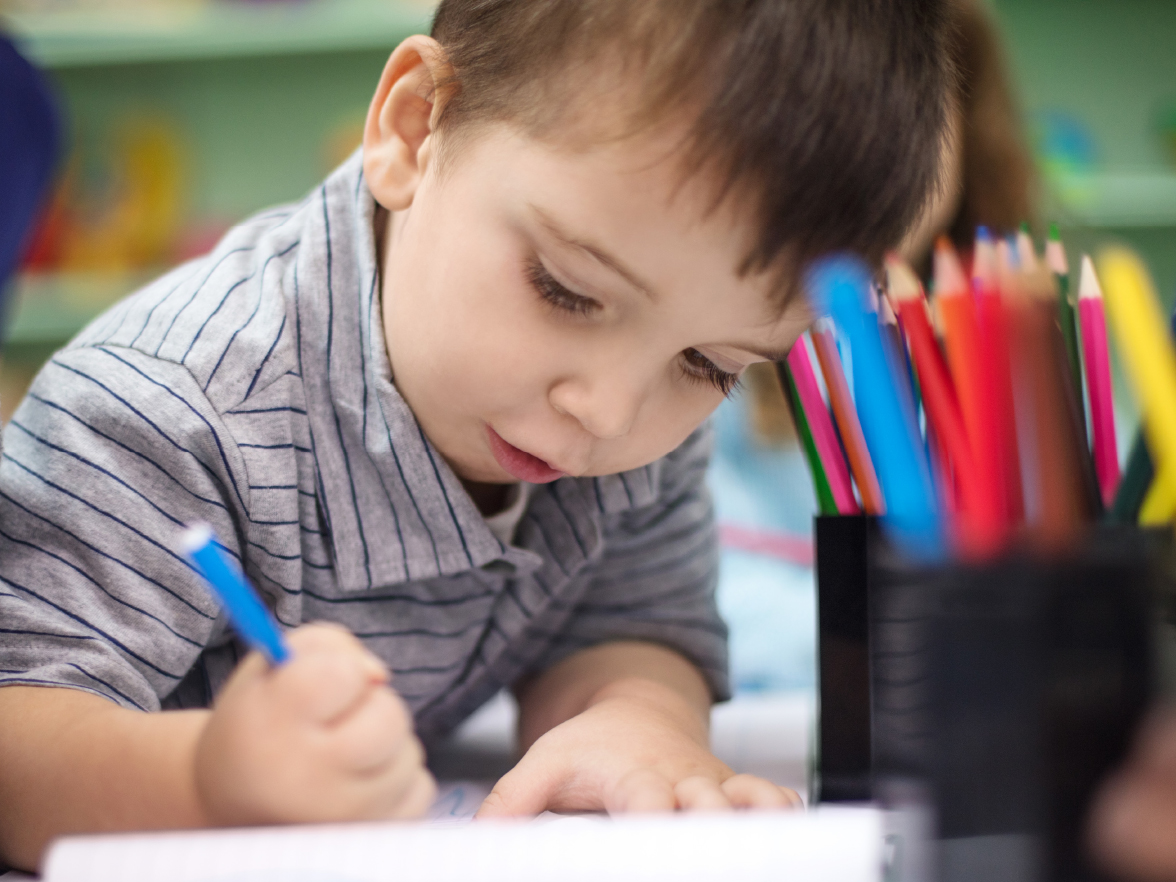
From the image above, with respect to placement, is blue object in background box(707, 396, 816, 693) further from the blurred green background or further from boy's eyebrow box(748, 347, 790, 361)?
the blurred green background

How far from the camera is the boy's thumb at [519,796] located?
0.32m

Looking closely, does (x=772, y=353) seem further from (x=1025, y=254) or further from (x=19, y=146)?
(x=19, y=146)

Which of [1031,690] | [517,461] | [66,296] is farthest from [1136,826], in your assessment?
[66,296]

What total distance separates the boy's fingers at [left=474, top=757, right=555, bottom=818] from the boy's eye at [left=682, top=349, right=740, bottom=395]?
14 centimetres

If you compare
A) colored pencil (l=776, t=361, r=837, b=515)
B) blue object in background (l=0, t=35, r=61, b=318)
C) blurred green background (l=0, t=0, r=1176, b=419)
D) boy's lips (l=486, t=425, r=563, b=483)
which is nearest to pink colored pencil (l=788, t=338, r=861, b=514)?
colored pencil (l=776, t=361, r=837, b=515)

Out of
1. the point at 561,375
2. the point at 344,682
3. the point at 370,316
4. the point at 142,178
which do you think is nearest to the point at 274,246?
the point at 370,316

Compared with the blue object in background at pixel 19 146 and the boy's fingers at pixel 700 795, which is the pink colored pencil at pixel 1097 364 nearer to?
the boy's fingers at pixel 700 795

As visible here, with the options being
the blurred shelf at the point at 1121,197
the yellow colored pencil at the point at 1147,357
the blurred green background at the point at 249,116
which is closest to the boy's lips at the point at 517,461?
the yellow colored pencil at the point at 1147,357

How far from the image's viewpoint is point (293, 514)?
40 cm

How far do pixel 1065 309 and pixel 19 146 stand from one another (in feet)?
1.12

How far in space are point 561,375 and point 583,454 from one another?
4 cm

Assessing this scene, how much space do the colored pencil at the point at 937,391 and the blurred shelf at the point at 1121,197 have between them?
140 centimetres

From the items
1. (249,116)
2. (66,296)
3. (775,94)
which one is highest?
(249,116)

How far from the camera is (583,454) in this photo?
372mm
